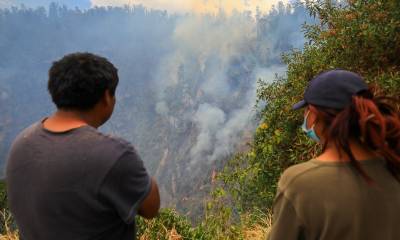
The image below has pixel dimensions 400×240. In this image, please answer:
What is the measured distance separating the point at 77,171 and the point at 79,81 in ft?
1.21

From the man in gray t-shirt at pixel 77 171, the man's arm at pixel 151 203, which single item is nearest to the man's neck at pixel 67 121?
the man in gray t-shirt at pixel 77 171

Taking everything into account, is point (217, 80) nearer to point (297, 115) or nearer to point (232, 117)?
point (232, 117)

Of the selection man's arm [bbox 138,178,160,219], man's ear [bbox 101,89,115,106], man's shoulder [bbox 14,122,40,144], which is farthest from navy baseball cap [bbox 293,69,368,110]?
man's shoulder [bbox 14,122,40,144]

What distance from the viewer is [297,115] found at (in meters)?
7.12

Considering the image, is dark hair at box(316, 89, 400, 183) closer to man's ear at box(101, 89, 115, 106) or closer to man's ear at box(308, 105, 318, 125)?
man's ear at box(308, 105, 318, 125)

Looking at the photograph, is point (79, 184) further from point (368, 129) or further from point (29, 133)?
point (368, 129)

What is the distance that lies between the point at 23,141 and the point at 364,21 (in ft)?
18.4

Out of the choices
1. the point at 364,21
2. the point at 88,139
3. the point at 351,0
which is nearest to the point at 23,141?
the point at 88,139

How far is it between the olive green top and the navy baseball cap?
23cm

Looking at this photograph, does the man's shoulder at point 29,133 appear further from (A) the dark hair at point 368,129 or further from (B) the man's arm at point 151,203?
(A) the dark hair at point 368,129

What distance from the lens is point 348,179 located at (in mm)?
1539

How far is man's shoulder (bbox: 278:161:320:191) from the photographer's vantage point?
1549 mm

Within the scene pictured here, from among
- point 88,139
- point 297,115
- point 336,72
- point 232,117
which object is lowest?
point 232,117

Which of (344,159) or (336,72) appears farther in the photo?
(336,72)
